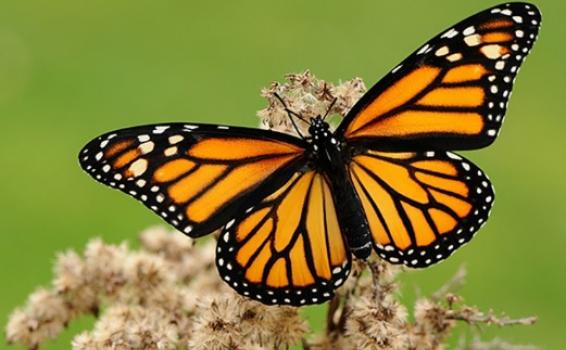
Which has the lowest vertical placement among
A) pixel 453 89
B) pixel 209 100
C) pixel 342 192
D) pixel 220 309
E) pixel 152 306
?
pixel 220 309

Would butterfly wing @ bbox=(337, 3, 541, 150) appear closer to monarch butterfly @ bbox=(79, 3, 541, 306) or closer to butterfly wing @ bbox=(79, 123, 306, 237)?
monarch butterfly @ bbox=(79, 3, 541, 306)

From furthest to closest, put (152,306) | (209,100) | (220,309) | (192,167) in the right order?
1. (209,100)
2. (152,306)
3. (192,167)
4. (220,309)

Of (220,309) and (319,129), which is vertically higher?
(319,129)

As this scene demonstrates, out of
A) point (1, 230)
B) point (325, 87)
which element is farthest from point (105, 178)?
point (1, 230)

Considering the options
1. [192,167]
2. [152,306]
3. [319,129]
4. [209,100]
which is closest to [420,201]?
[319,129]

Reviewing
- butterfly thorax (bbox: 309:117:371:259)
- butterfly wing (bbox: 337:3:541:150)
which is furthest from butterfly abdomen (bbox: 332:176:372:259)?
butterfly wing (bbox: 337:3:541:150)

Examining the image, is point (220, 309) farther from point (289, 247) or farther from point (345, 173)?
point (345, 173)

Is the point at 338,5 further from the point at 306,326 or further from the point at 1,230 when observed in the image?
the point at 306,326
